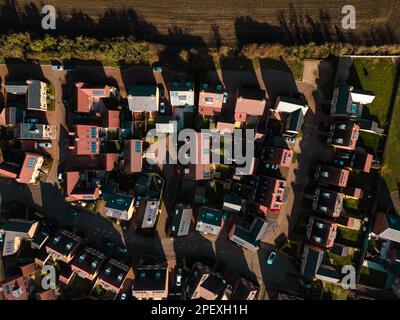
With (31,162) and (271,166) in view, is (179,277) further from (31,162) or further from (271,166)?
(31,162)

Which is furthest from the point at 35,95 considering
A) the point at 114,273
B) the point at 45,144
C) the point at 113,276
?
the point at 113,276

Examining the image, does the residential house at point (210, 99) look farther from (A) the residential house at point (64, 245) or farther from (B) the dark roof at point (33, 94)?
(A) the residential house at point (64, 245)

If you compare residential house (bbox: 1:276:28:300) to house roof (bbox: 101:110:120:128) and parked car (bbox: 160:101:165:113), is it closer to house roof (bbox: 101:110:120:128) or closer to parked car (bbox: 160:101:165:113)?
house roof (bbox: 101:110:120:128)

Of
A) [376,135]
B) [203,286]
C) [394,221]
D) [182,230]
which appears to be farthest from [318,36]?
[203,286]

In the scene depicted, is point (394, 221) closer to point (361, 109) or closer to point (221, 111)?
point (361, 109)

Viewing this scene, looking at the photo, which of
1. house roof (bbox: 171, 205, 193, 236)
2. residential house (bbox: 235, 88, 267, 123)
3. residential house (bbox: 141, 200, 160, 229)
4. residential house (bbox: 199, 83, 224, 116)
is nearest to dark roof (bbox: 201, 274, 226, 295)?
house roof (bbox: 171, 205, 193, 236)

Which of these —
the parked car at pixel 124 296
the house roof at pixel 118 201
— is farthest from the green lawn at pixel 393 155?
the parked car at pixel 124 296
